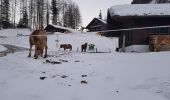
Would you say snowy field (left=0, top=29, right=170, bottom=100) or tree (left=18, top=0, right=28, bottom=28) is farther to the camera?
tree (left=18, top=0, right=28, bottom=28)

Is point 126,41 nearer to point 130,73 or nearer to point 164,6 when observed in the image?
point 164,6

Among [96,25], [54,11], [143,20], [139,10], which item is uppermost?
[54,11]

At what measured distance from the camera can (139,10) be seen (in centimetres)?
2220

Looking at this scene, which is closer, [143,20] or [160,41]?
[160,41]

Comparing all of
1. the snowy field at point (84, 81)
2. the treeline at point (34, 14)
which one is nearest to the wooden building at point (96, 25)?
the treeline at point (34, 14)

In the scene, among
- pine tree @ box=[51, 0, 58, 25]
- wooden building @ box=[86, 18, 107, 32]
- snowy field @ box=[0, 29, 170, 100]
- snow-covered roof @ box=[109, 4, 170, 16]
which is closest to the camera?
snowy field @ box=[0, 29, 170, 100]

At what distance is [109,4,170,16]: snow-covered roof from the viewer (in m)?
21.4

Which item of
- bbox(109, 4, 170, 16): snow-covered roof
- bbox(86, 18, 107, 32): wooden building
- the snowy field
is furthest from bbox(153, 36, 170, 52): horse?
bbox(86, 18, 107, 32): wooden building

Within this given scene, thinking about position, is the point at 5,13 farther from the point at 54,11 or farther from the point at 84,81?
the point at 84,81

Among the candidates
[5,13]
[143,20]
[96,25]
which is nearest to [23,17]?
[5,13]

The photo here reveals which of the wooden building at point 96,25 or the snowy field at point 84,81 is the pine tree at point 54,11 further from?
the snowy field at point 84,81

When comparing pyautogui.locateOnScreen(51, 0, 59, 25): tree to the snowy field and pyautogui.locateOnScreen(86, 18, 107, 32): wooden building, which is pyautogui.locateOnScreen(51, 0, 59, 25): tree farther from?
the snowy field

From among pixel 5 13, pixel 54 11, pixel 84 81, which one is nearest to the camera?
pixel 84 81

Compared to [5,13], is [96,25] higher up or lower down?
lower down
